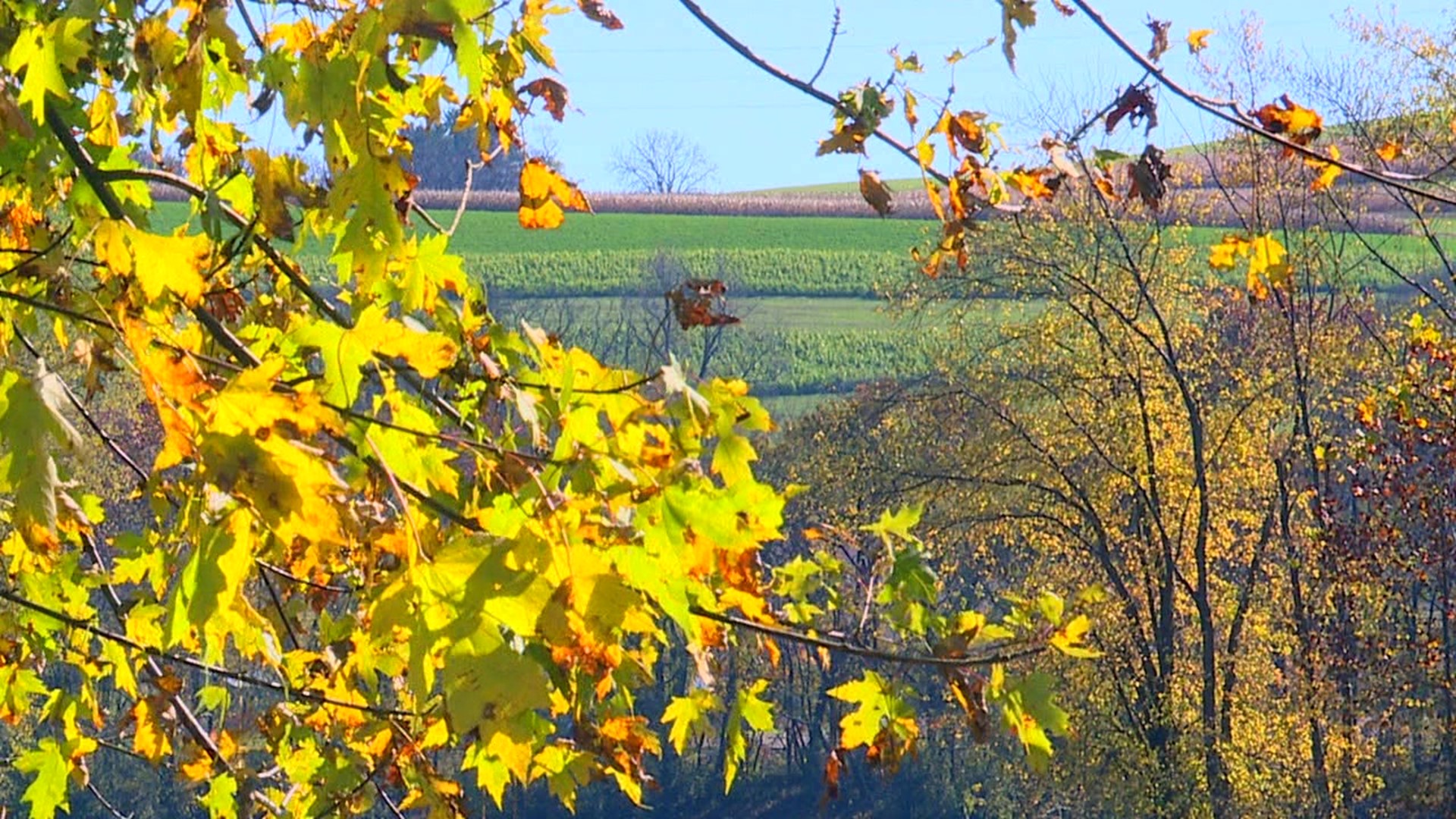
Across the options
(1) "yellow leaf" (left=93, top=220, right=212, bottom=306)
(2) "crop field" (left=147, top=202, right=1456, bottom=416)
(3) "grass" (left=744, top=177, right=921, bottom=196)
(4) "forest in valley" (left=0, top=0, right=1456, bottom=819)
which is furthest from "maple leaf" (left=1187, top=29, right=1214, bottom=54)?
(3) "grass" (left=744, top=177, right=921, bottom=196)

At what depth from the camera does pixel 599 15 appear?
3.20m

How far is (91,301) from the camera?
264 cm

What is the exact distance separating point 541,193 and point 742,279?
53900mm

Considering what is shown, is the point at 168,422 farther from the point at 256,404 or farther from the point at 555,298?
the point at 555,298

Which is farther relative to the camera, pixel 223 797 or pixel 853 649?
pixel 223 797

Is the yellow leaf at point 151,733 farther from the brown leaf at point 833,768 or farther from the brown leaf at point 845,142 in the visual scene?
the brown leaf at point 845,142

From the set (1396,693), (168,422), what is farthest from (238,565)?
(1396,693)

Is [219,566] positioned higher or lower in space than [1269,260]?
lower

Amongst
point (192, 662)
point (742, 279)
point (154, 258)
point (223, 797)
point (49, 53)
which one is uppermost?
point (49, 53)

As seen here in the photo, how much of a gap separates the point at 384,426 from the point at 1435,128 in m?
22.0

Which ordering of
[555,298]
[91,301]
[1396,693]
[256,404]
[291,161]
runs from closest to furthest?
[256,404]
[91,301]
[291,161]
[1396,693]
[555,298]

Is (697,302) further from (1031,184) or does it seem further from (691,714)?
(691,714)

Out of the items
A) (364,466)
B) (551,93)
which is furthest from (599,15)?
(364,466)

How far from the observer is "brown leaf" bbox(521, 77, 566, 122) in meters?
3.34
